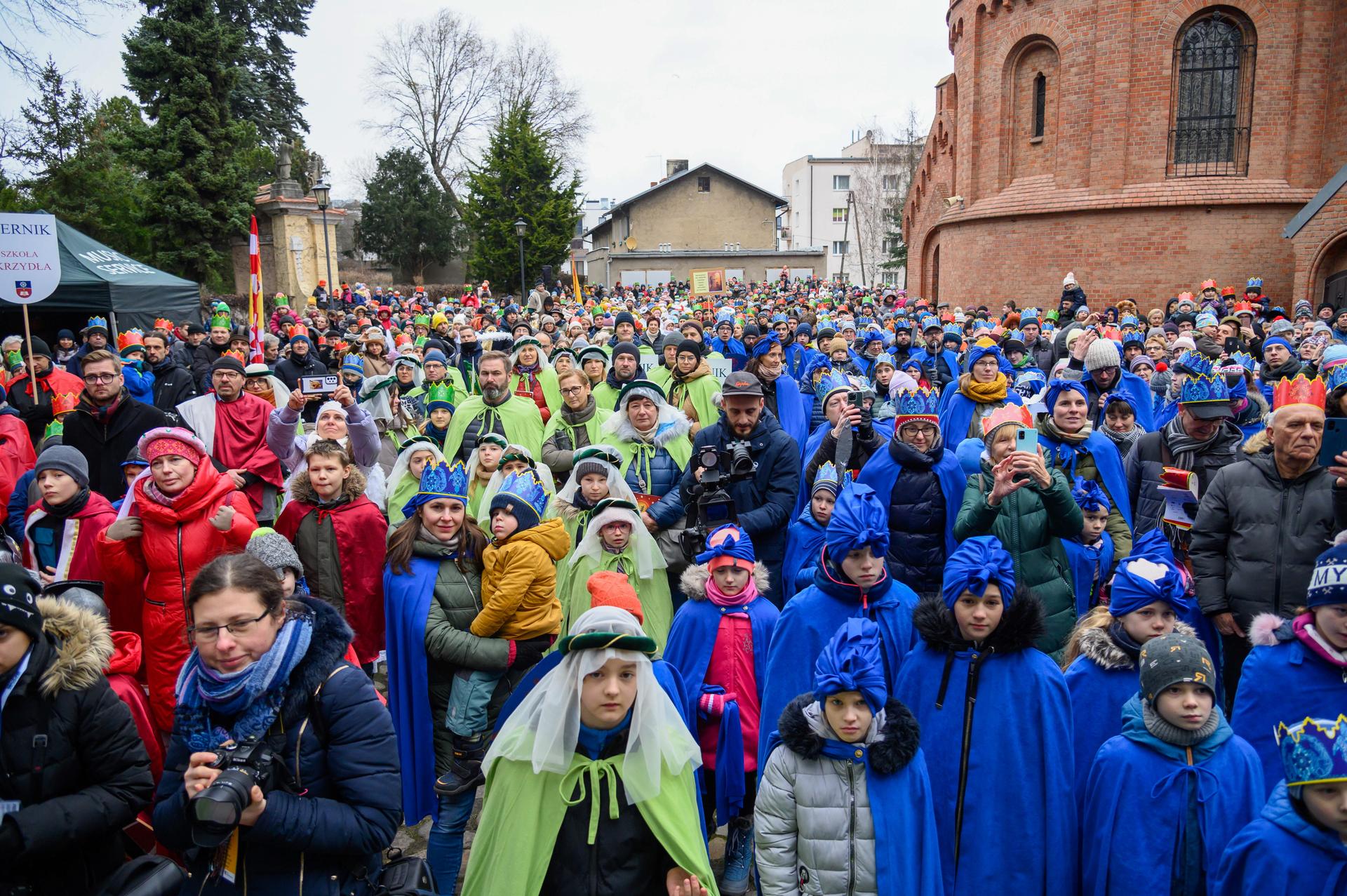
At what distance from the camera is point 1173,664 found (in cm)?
328

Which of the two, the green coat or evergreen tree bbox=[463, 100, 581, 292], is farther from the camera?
evergreen tree bbox=[463, 100, 581, 292]

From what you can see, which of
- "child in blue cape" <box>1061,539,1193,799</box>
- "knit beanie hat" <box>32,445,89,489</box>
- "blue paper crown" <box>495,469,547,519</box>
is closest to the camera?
"child in blue cape" <box>1061,539,1193,799</box>

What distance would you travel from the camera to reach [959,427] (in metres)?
8.23

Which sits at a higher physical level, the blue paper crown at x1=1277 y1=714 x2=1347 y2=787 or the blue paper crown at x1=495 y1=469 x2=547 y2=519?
the blue paper crown at x1=495 y1=469 x2=547 y2=519

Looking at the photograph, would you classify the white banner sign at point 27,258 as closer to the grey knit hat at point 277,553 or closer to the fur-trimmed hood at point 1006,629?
the grey knit hat at point 277,553

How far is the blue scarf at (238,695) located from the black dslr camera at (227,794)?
2.6 inches

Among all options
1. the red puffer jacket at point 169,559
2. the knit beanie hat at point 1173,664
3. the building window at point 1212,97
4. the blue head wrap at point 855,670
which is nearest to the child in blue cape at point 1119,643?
the knit beanie hat at point 1173,664

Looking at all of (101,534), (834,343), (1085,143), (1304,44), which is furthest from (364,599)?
(1304,44)

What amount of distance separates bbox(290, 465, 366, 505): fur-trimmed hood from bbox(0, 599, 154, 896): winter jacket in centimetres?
225

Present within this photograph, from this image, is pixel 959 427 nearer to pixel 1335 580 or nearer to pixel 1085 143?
pixel 1335 580

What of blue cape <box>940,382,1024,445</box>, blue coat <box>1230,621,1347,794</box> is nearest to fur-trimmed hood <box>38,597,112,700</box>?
blue coat <box>1230,621,1347,794</box>

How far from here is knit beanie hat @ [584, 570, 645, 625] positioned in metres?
4.20

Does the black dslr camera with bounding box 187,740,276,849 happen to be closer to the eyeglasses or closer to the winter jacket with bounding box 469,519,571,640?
the eyeglasses

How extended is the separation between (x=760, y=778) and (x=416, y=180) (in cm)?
4574
